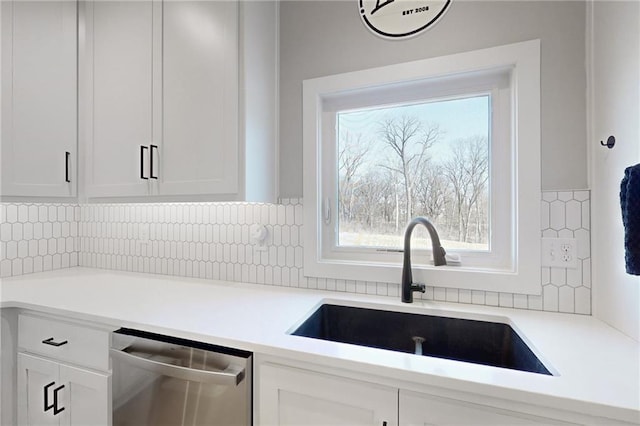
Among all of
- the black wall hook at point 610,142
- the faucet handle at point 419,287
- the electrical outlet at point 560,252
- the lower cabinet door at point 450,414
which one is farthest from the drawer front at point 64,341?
the black wall hook at point 610,142

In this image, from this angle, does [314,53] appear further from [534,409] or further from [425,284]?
[534,409]

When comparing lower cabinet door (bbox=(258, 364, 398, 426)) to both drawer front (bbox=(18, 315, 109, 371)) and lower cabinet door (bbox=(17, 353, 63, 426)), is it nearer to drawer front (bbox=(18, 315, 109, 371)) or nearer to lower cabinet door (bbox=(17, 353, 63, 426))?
drawer front (bbox=(18, 315, 109, 371))

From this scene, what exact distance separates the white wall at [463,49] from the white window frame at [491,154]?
0.15ft

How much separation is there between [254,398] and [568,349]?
0.89m

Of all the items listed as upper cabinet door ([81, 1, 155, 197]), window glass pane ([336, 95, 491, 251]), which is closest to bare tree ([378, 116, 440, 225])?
window glass pane ([336, 95, 491, 251])

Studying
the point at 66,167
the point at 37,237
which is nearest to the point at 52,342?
the point at 66,167

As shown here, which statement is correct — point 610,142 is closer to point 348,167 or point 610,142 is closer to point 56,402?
point 348,167

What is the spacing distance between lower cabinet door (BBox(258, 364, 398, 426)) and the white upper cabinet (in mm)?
709

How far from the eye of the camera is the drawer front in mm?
1090

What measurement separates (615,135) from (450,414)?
970mm

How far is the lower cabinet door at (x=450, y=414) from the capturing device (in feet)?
2.19

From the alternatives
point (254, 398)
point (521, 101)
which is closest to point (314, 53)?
point (521, 101)

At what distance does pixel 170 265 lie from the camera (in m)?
1.78

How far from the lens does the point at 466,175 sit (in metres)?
1.30
